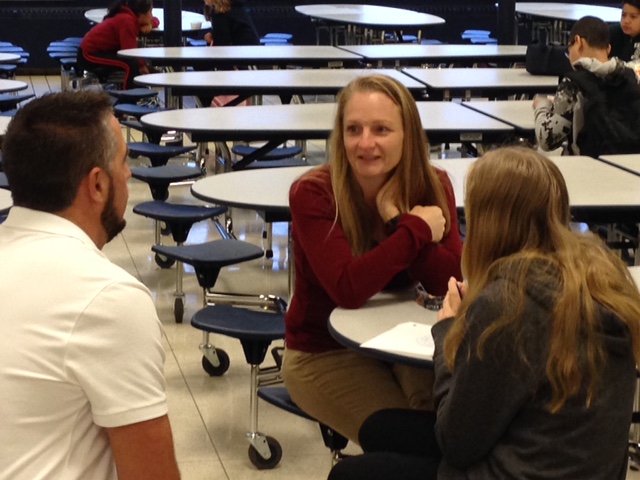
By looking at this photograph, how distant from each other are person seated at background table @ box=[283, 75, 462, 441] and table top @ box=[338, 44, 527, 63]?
15.1 feet

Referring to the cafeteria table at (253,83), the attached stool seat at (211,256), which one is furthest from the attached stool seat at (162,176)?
the attached stool seat at (211,256)

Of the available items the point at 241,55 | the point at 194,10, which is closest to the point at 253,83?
the point at 241,55

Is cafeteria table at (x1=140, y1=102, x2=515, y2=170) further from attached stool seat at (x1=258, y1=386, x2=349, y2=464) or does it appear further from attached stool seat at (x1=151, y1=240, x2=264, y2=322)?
attached stool seat at (x1=258, y1=386, x2=349, y2=464)

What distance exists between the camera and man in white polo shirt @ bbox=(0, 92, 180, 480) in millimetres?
1490

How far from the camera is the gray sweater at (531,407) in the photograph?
180 cm

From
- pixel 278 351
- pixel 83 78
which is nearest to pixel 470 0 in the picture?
pixel 83 78

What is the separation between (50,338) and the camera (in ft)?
4.89

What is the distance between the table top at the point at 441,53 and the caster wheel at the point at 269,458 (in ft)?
14.2

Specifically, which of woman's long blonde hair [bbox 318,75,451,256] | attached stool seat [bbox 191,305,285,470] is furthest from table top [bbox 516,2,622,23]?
woman's long blonde hair [bbox 318,75,451,256]

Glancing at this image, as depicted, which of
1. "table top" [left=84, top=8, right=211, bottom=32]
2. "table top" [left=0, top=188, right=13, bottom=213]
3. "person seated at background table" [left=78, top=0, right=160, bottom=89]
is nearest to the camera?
"table top" [left=0, top=188, right=13, bottom=213]

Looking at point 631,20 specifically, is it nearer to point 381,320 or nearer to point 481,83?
point 481,83

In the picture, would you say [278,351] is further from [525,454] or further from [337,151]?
[525,454]

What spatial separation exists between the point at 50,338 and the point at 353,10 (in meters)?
9.45

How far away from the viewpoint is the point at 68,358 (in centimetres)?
148
